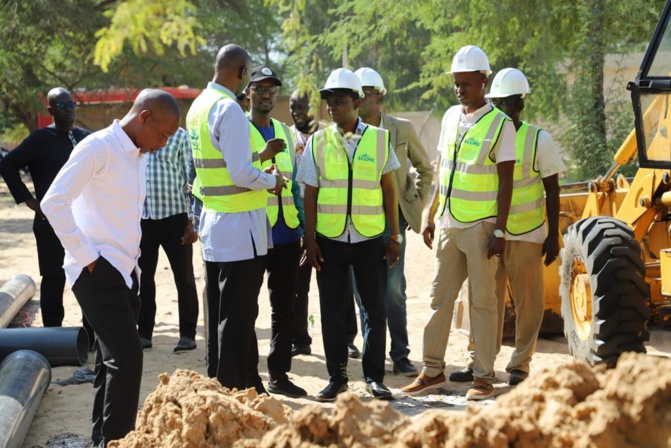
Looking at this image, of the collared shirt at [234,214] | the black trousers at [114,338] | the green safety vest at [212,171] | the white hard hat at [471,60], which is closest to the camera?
the black trousers at [114,338]

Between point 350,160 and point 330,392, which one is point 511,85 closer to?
point 350,160

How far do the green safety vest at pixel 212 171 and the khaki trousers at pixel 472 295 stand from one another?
1558 millimetres

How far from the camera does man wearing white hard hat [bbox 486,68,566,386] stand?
22.2ft

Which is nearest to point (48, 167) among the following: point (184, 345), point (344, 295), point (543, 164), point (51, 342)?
point (51, 342)

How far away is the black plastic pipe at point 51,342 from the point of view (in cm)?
716

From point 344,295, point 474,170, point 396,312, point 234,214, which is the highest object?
point 474,170

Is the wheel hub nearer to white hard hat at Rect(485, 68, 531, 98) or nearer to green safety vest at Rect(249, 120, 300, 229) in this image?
white hard hat at Rect(485, 68, 531, 98)

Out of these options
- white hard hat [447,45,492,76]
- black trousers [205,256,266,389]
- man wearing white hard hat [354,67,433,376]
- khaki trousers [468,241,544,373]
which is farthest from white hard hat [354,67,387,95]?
black trousers [205,256,266,389]

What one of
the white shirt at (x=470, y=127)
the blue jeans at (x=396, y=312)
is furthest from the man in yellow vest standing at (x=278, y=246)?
the white shirt at (x=470, y=127)

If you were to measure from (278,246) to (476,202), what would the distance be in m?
1.47

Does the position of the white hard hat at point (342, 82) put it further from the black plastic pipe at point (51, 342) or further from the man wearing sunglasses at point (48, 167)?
the black plastic pipe at point (51, 342)

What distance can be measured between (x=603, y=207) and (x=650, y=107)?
127 cm

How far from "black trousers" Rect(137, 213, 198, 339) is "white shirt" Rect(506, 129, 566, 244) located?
9.82 ft

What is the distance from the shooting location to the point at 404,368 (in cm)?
737
